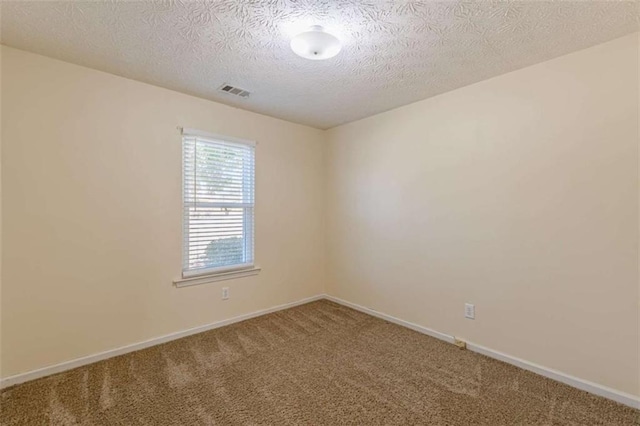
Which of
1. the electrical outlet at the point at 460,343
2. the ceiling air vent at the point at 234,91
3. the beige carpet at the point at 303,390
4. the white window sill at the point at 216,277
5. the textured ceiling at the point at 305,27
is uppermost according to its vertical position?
the ceiling air vent at the point at 234,91

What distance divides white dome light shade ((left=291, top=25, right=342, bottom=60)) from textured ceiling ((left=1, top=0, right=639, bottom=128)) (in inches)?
2.3

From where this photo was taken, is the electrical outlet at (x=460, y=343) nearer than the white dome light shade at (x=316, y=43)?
No

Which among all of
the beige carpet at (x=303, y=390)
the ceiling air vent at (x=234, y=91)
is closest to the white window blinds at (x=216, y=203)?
the ceiling air vent at (x=234, y=91)

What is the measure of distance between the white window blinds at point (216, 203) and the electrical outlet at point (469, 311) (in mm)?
2233

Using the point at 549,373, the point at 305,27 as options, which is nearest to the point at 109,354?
the point at 305,27

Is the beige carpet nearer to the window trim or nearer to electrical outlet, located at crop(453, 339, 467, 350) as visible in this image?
electrical outlet, located at crop(453, 339, 467, 350)

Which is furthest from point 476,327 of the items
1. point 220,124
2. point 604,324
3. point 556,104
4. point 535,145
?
point 220,124

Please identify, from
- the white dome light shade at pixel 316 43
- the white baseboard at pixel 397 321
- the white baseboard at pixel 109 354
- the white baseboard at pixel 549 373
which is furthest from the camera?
the white baseboard at pixel 397 321

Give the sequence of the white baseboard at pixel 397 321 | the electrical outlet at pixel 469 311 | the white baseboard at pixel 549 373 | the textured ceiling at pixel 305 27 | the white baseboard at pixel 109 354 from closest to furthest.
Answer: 1. the textured ceiling at pixel 305 27
2. the white baseboard at pixel 549 373
3. the white baseboard at pixel 109 354
4. the electrical outlet at pixel 469 311
5. the white baseboard at pixel 397 321

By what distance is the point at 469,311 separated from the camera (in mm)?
2695

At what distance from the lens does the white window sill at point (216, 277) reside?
2.93 metres

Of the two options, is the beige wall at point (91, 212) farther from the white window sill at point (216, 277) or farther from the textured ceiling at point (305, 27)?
the textured ceiling at point (305, 27)

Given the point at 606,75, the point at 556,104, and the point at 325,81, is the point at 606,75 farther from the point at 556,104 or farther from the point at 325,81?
the point at 325,81

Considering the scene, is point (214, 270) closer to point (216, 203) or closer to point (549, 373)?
point (216, 203)
